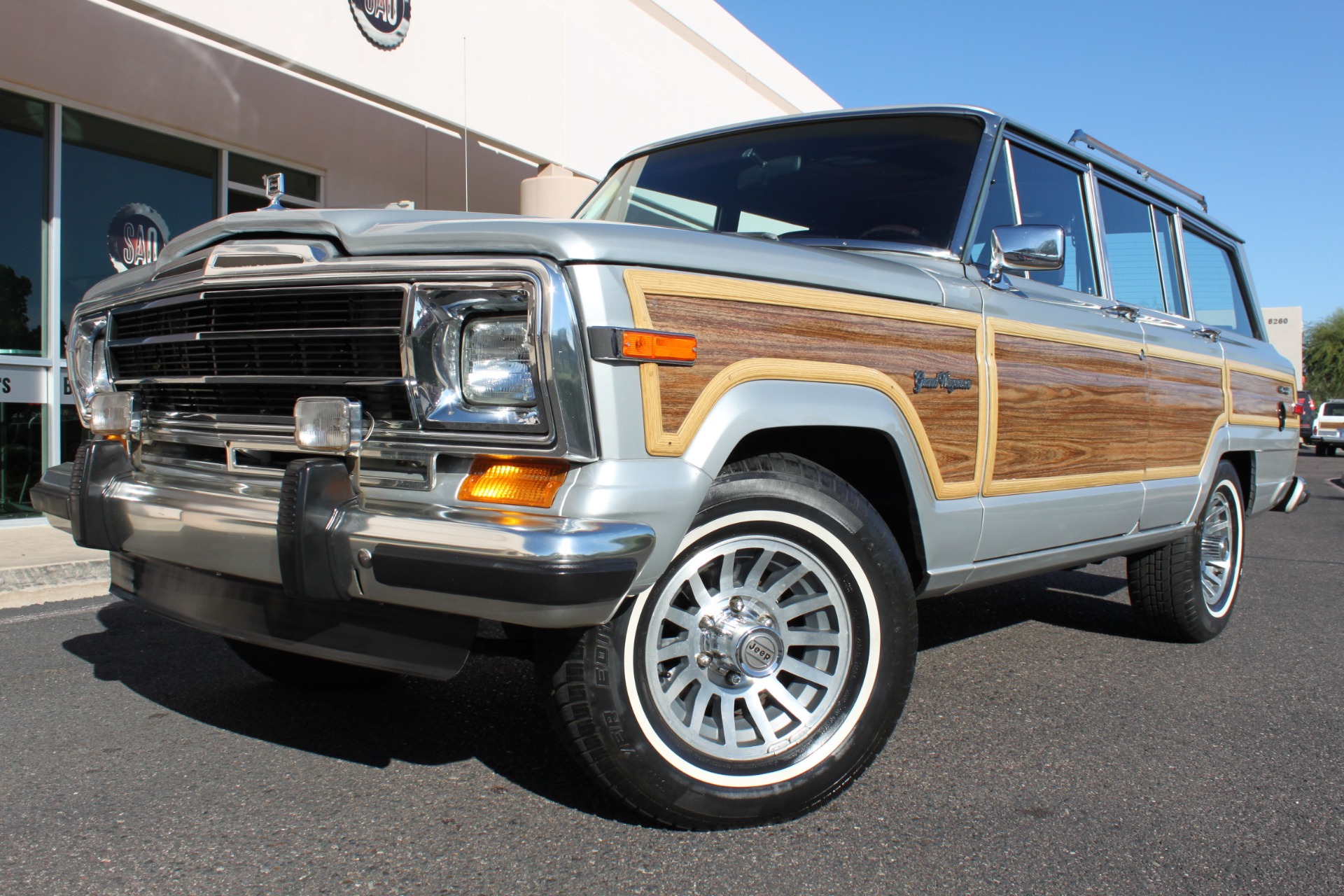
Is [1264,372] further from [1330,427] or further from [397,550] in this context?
[1330,427]

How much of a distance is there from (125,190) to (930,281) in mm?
7721

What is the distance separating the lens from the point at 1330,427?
110 feet

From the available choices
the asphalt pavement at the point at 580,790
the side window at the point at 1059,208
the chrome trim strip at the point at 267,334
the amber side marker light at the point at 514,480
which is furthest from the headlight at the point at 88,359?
the side window at the point at 1059,208

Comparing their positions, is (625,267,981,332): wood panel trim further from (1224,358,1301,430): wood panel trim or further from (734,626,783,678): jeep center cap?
(1224,358,1301,430): wood panel trim

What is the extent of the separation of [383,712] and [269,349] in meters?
1.34

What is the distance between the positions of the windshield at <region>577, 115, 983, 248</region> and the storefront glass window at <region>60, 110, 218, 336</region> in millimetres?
6101

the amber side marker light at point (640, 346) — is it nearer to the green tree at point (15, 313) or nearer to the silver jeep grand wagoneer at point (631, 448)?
the silver jeep grand wagoneer at point (631, 448)

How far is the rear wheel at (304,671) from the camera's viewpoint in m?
3.22

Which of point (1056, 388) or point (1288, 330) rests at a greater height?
point (1288, 330)

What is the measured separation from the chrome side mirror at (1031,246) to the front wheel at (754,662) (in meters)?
1.00

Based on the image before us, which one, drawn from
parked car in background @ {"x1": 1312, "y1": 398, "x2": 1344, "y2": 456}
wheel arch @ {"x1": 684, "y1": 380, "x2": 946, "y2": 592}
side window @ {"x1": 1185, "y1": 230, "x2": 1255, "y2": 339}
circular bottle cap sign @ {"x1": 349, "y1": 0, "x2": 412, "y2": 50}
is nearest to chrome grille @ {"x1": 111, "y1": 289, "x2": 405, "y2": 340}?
wheel arch @ {"x1": 684, "y1": 380, "x2": 946, "y2": 592}

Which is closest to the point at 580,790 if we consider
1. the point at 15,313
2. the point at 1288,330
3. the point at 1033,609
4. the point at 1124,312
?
the point at 1124,312

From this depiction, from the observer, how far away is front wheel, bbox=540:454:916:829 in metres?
2.16

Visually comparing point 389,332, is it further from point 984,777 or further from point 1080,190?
point 1080,190
